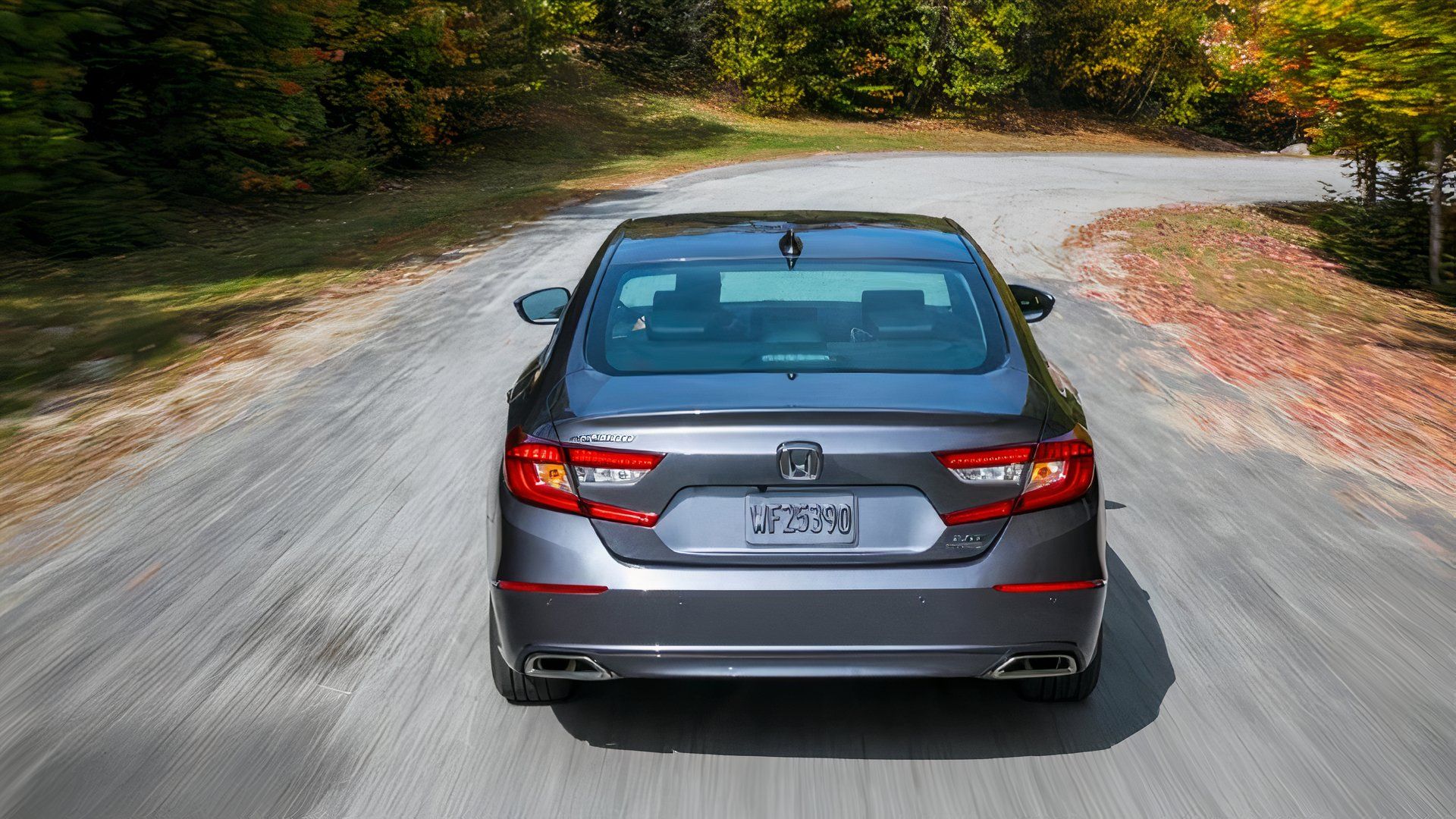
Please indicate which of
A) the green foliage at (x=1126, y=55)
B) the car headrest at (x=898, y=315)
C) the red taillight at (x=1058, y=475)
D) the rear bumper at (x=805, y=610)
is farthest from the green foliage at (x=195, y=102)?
the green foliage at (x=1126, y=55)

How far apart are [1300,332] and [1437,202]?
14.2 feet

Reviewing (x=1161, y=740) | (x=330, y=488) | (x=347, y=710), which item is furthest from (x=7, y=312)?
(x=1161, y=740)

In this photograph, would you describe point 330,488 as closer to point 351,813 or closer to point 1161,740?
point 351,813

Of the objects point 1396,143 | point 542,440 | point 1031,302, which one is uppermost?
point 542,440

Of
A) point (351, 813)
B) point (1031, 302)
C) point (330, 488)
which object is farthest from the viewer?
point (330, 488)

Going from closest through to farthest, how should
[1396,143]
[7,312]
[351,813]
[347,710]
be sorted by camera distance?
[351,813], [347,710], [7,312], [1396,143]

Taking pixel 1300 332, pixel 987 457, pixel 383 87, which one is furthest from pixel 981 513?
pixel 383 87

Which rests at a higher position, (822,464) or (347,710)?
(822,464)

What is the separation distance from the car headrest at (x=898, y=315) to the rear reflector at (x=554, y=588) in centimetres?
134

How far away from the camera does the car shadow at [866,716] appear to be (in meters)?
4.10

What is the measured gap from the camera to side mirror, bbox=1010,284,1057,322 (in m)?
6.09

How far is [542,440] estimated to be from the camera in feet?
12.7

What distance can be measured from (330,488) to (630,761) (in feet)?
11.7

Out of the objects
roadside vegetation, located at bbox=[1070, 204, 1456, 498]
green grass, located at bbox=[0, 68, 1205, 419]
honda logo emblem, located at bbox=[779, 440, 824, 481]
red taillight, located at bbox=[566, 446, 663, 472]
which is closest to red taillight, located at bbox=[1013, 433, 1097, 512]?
honda logo emblem, located at bbox=[779, 440, 824, 481]
